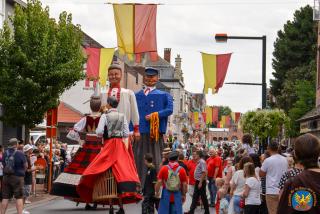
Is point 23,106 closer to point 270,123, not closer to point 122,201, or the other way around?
point 270,123

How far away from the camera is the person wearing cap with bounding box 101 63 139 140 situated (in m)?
13.4

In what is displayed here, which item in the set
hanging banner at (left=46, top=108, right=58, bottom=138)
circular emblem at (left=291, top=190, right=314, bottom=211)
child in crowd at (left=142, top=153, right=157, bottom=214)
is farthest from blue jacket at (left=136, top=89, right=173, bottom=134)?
hanging banner at (left=46, top=108, right=58, bottom=138)

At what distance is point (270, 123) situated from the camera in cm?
3181

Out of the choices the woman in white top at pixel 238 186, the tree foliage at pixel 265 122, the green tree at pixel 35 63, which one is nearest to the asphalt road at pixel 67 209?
the woman in white top at pixel 238 186

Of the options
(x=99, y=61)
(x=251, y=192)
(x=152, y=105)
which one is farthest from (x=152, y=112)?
(x=99, y=61)

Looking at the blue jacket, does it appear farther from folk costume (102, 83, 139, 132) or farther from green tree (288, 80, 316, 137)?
green tree (288, 80, 316, 137)

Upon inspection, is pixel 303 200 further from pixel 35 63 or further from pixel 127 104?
pixel 35 63

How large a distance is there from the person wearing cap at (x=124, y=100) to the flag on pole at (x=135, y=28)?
1082 cm

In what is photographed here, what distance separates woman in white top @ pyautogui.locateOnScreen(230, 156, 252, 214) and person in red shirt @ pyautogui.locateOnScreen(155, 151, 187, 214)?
1133 mm

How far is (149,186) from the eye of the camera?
1441 centimetres

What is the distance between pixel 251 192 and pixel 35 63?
60.8ft

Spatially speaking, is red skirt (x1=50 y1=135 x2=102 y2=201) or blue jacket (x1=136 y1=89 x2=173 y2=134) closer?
blue jacket (x1=136 y1=89 x2=173 y2=134)

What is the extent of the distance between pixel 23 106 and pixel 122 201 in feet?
63.2

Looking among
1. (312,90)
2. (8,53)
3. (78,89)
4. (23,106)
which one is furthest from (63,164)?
(78,89)
